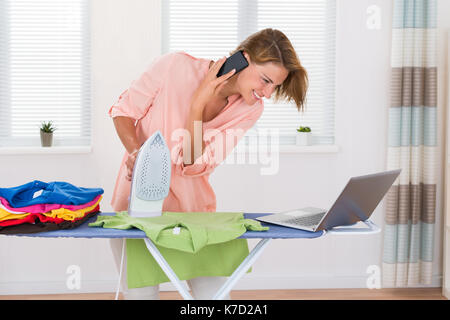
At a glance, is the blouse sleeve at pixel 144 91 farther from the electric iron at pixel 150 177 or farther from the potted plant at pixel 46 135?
the potted plant at pixel 46 135

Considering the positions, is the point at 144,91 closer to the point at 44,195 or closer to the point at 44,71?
the point at 44,195

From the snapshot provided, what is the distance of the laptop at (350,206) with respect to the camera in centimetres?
125

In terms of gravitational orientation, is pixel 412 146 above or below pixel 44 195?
above

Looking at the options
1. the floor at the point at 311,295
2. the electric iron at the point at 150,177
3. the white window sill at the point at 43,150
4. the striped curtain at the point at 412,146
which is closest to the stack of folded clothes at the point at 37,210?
the electric iron at the point at 150,177

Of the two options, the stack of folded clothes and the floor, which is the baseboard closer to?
the floor

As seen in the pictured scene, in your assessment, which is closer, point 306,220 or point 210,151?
point 306,220

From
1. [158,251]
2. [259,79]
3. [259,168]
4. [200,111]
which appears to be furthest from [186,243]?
[259,168]

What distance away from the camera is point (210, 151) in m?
1.64

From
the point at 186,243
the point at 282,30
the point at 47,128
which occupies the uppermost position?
the point at 282,30

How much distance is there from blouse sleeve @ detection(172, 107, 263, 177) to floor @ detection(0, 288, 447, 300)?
4.20ft

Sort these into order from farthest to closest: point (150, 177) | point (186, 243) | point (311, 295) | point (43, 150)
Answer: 1. point (311, 295)
2. point (43, 150)
3. point (150, 177)
4. point (186, 243)

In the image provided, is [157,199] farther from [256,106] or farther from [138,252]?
[256,106]

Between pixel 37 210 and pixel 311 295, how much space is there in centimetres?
192

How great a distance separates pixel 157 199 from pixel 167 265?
226mm
